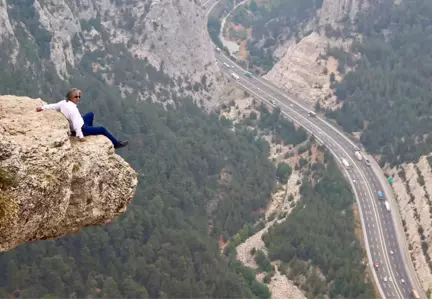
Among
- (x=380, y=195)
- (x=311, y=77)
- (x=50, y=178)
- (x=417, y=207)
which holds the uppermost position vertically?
(x=50, y=178)

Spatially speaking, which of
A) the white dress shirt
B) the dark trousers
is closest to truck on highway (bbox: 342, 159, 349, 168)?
the dark trousers

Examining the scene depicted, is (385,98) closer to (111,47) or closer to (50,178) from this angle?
(111,47)

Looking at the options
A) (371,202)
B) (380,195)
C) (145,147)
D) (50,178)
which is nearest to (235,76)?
(145,147)

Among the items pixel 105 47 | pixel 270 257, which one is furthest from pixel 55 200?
pixel 105 47

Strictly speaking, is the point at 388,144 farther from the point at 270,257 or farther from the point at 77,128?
the point at 77,128

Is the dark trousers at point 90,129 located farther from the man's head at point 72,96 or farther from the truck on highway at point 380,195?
the truck on highway at point 380,195

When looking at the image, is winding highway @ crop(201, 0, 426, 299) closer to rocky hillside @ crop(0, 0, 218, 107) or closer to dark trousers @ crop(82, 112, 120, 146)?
rocky hillside @ crop(0, 0, 218, 107)
